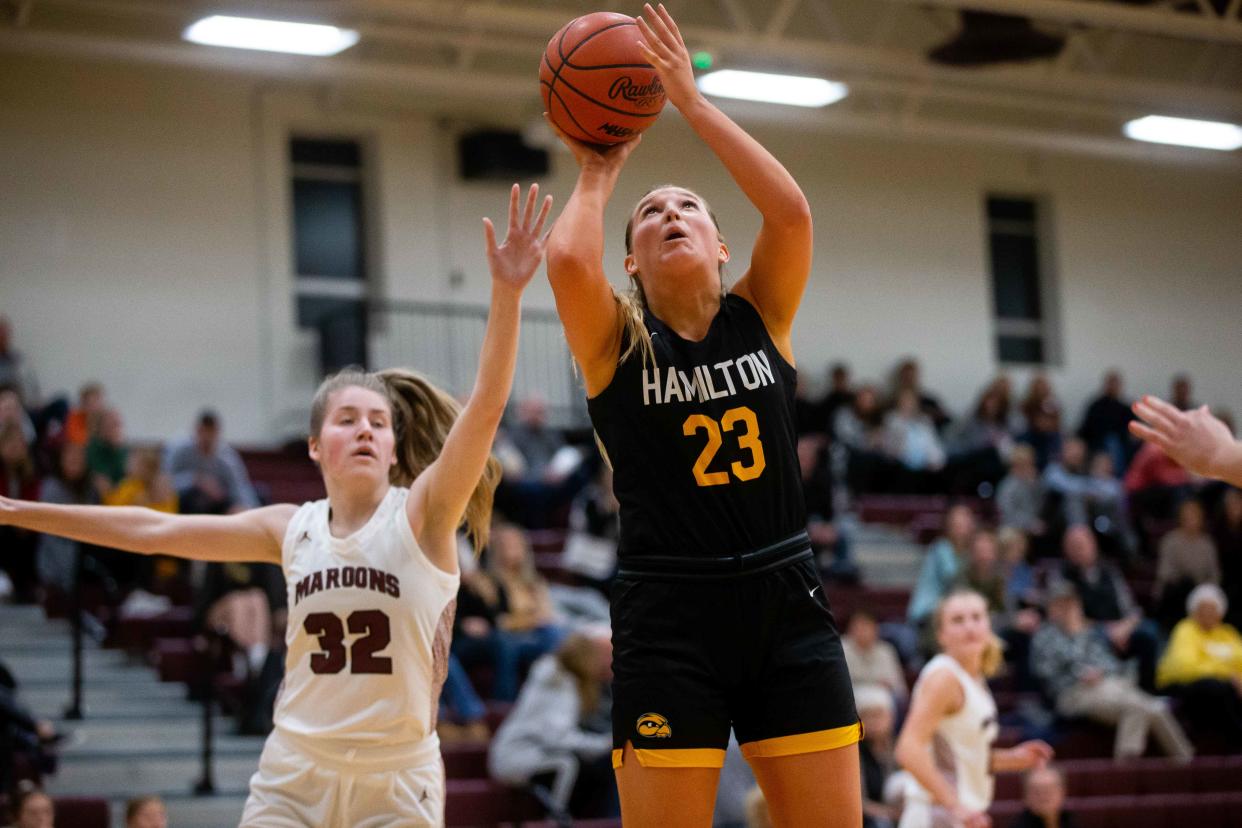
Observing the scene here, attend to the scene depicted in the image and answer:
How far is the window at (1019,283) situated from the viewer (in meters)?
18.6

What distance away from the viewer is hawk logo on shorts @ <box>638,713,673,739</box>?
3.49m

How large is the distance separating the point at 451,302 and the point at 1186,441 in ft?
40.0


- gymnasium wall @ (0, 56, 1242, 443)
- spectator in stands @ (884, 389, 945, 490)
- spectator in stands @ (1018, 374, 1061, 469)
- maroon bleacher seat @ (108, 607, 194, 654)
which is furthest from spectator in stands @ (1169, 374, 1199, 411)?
maroon bleacher seat @ (108, 607, 194, 654)

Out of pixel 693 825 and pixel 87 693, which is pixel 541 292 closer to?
pixel 87 693

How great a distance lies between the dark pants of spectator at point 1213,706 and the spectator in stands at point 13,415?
7731 mm

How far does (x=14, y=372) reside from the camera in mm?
12586

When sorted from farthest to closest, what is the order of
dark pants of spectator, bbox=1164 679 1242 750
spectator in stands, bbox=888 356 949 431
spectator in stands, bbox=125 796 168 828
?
spectator in stands, bbox=888 356 949 431
dark pants of spectator, bbox=1164 679 1242 750
spectator in stands, bbox=125 796 168 828

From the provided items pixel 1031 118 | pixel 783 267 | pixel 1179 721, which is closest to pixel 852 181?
pixel 1031 118

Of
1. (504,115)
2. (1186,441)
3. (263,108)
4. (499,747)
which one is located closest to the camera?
(1186,441)

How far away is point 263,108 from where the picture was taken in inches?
588

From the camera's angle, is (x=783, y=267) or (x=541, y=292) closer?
(x=783, y=267)

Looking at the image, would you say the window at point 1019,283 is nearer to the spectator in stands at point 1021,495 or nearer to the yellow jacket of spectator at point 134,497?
the spectator in stands at point 1021,495

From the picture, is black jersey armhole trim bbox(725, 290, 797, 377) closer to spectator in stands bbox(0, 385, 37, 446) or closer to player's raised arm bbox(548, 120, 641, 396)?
player's raised arm bbox(548, 120, 641, 396)

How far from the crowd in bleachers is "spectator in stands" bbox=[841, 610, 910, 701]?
19 mm
